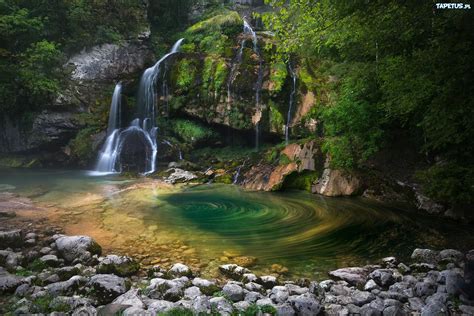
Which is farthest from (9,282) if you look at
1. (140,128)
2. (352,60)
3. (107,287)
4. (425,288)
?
(140,128)

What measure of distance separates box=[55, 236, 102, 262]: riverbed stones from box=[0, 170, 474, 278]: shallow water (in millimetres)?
520

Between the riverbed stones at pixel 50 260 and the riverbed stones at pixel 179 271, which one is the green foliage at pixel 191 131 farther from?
the riverbed stones at pixel 179 271

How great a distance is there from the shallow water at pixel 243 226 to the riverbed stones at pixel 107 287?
57.4 inches

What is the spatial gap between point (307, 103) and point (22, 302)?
14569mm

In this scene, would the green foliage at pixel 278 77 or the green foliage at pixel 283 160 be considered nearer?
the green foliage at pixel 283 160

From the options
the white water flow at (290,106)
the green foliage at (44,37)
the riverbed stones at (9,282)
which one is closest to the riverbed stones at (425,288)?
the riverbed stones at (9,282)

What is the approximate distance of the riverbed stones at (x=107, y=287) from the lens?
484cm

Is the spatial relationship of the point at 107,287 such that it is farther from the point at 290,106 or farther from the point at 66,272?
the point at 290,106

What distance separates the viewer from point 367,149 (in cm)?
1150

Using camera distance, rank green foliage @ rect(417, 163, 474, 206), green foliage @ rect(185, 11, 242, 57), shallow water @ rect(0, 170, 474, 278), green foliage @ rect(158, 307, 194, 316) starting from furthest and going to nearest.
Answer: green foliage @ rect(185, 11, 242, 57)
green foliage @ rect(417, 163, 474, 206)
shallow water @ rect(0, 170, 474, 278)
green foliage @ rect(158, 307, 194, 316)

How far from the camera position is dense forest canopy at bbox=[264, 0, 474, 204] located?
582 cm

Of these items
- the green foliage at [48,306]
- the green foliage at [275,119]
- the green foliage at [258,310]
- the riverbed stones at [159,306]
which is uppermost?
the green foliage at [275,119]

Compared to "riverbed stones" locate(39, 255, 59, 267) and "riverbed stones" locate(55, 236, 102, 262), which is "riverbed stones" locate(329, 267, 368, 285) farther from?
"riverbed stones" locate(39, 255, 59, 267)

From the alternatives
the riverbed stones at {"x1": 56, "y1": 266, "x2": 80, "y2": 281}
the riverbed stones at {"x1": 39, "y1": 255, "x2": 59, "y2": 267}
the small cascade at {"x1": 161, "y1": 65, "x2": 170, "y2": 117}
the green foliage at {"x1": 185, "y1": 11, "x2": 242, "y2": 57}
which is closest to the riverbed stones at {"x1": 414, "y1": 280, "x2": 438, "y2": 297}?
the riverbed stones at {"x1": 56, "y1": 266, "x2": 80, "y2": 281}
